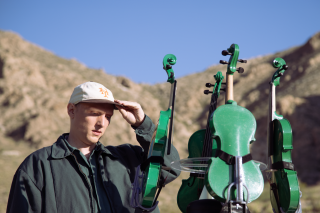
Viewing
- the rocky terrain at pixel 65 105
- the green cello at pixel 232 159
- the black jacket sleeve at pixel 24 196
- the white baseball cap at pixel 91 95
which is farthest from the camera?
the rocky terrain at pixel 65 105

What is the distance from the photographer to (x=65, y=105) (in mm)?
19281

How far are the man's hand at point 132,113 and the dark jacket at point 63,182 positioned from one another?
5 centimetres

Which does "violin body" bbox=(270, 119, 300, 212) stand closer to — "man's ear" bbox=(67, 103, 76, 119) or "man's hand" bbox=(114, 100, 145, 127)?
"man's hand" bbox=(114, 100, 145, 127)

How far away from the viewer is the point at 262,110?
26031 mm

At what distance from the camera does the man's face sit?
105 inches

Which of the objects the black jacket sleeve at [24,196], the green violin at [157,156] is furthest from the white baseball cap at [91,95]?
the black jacket sleeve at [24,196]

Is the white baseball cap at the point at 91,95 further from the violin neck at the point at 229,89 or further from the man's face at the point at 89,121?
the violin neck at the point at 229,89

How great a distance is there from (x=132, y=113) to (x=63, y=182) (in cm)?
74

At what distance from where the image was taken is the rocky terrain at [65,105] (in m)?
16.8

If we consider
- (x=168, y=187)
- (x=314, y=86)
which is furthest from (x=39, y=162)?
(x=314, y=86)

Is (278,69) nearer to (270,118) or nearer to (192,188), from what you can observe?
(270,118)

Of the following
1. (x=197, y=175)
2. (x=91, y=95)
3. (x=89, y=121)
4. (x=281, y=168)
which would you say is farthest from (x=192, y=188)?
(x=91, y=95)

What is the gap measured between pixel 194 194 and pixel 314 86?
26031 millimetres

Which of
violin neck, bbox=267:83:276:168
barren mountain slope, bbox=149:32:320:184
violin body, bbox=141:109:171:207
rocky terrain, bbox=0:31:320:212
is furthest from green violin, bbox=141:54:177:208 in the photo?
barren mountain slope, bbox=149:32:320:184
